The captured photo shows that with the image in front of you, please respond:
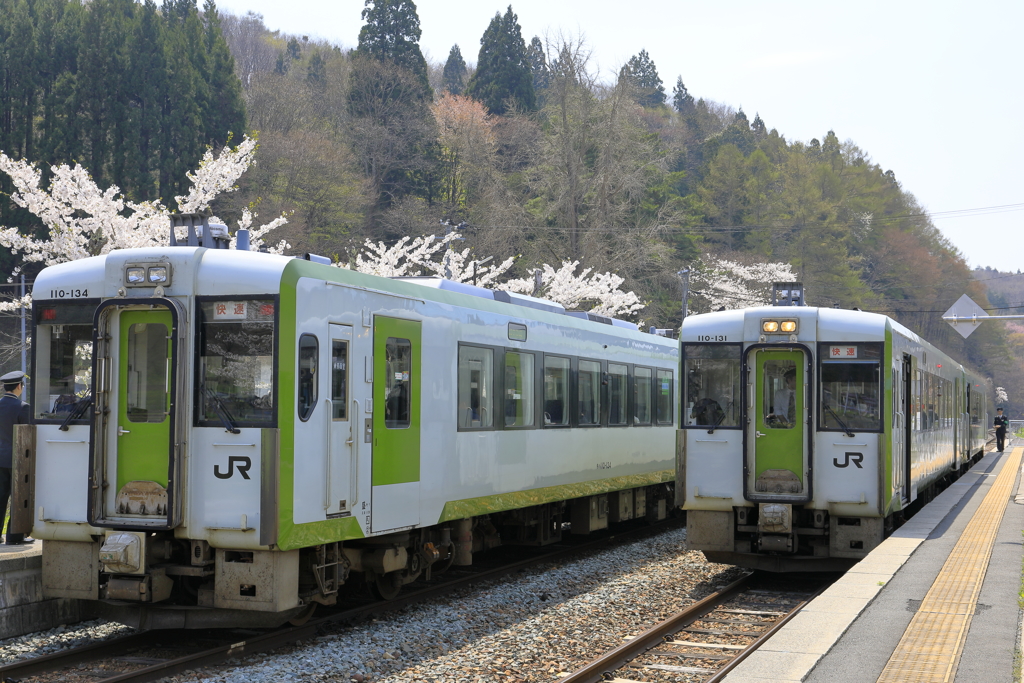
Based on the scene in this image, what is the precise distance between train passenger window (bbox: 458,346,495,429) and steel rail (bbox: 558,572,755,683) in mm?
2799

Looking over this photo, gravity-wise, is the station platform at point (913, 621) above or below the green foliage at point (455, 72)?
below

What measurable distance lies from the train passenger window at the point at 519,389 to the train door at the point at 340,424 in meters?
3.44

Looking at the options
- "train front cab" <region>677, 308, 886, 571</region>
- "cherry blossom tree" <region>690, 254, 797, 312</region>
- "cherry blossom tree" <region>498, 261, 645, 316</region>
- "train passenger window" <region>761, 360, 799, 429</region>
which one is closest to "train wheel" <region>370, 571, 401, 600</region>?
"train front cab" <region>677, 308, 886, 571</region>

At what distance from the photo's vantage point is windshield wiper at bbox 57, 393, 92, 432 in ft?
27.6

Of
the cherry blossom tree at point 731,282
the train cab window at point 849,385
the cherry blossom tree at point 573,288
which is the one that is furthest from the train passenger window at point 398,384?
the cherry blossom tree at point 731,282

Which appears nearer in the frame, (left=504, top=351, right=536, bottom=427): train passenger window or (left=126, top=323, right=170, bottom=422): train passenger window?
(left=126, top=323, right=170, bottom=422): train passenger window

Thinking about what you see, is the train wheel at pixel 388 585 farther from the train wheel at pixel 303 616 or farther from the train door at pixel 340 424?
the train door at pixel 340 424

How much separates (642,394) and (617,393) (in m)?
1.35

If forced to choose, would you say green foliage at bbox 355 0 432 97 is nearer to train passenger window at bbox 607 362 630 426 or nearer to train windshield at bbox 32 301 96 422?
train passenger window at bbox 607 362 630 426

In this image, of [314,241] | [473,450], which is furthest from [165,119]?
[473,450]

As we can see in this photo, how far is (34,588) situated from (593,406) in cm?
795

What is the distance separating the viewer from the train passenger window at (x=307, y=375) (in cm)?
823

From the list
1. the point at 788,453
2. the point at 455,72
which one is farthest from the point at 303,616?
the point at 455,72

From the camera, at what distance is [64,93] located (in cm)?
3919
